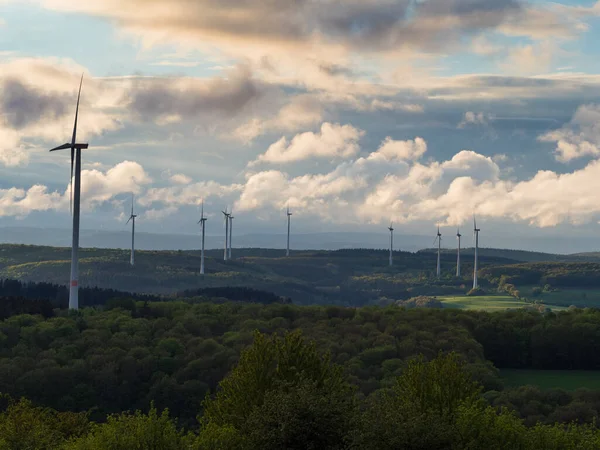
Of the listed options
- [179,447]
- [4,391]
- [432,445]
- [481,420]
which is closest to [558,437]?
[481,420]

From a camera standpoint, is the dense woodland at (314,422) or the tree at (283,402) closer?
the dense woodland at (314,422)

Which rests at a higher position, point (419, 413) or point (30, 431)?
point (419, 413)

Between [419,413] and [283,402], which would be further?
[419,413]

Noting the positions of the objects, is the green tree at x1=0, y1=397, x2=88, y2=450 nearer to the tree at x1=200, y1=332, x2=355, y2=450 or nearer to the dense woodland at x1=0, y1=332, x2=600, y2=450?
the dense woodland at x1=0, y1=332, x2=600, y2=450

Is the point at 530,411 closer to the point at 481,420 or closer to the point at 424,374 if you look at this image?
the point at 424,374

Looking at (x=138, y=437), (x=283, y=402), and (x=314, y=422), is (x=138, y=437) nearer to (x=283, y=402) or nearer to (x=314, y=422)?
(x=283, y=402)

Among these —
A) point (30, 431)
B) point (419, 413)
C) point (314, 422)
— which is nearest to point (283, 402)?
point (314, 422)

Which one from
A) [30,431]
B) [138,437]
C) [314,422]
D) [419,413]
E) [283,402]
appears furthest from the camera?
[30,431]

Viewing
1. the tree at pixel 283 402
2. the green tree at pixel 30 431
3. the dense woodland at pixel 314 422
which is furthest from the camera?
the green tree at pixel 30 431

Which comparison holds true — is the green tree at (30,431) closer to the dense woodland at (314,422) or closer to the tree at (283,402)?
the dense woodland at (314,422)

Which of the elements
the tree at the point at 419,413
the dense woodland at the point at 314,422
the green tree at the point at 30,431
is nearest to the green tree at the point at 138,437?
the dense woodland at the point at 314,422

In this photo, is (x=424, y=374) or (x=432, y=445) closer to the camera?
(x=432, y=445)
